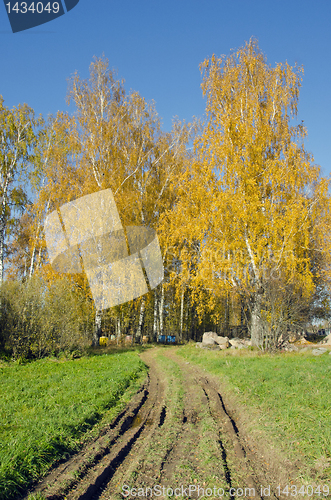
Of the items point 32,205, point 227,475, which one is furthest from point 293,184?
point 32,205

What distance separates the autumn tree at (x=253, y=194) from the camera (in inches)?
512

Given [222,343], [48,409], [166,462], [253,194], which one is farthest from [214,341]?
[166,462]

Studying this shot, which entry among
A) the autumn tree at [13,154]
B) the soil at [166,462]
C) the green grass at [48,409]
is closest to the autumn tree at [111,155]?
the autumn tree at [13,154]

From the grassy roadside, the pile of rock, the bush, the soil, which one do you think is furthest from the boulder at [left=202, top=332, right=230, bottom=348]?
the soil

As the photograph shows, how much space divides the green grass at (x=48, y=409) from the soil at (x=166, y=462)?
22cm

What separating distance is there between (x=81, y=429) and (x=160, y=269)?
15.8 metres

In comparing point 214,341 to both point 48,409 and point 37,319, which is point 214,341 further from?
point 48,409

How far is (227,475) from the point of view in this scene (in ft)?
11.4

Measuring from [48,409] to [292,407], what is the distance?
13.5ft

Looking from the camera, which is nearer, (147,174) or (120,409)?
(120,409)

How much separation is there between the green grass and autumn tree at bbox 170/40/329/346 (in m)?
6.23

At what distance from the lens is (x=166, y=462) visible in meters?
3.77

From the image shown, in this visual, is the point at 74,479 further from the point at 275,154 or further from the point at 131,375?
the point at 275,154

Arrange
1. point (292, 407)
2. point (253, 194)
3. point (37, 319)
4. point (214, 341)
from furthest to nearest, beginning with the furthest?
point (214, 341)
point (253, 194)
point (37, 319)
point (292, 407)
